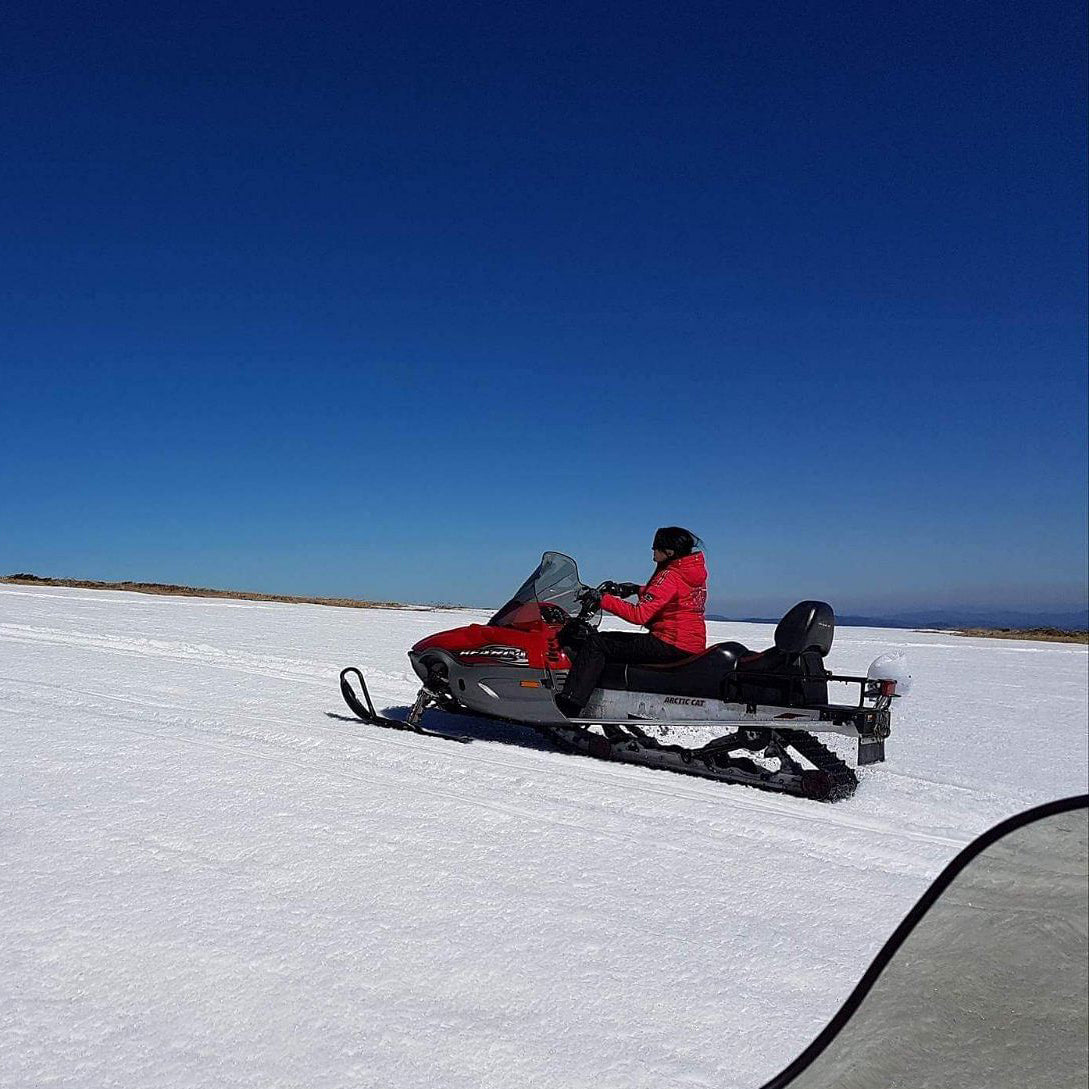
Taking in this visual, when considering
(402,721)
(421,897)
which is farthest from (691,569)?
(421,897)

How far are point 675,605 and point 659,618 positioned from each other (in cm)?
14

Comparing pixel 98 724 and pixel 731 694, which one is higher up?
pixel 731 694

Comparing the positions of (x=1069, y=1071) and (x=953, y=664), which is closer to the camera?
(x=1069, y=1071)

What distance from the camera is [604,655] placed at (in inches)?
221

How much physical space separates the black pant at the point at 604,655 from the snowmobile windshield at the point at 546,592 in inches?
15.1

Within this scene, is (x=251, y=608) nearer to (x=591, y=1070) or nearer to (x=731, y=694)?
(x=731, y=694)

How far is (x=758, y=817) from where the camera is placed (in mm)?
4340

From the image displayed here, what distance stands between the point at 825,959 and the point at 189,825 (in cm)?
253

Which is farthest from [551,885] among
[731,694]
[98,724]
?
[98,724]

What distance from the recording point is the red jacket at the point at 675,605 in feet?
17.7

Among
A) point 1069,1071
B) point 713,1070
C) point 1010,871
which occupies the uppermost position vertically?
point 1010,871

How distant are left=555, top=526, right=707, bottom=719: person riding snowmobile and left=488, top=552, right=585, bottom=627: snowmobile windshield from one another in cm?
38

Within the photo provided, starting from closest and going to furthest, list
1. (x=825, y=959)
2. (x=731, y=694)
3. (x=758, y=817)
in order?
1. (x=825, y=959)
2. (x=758, y=817)
3. (x=731, y=694)

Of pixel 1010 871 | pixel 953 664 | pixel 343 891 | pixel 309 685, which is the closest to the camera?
pixel 1010 871
